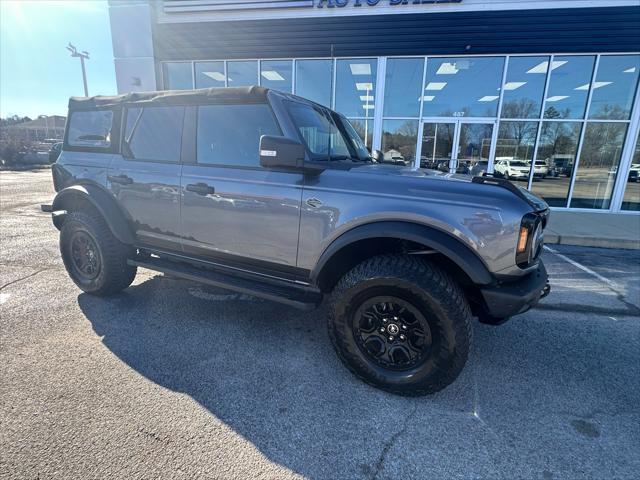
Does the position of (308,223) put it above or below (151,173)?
below

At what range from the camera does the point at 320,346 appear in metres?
3.05

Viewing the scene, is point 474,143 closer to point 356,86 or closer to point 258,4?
point 356,86

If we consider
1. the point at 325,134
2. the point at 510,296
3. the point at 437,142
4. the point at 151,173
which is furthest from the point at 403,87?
the point at 510,296

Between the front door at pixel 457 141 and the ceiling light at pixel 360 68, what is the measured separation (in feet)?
7.50

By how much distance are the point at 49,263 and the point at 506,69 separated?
1118 centimetres

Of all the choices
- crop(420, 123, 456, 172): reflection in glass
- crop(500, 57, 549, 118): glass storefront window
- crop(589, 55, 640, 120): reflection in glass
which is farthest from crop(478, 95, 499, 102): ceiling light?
crop(589, 55, 640, 120): reflection in glass

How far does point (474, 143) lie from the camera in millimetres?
10094

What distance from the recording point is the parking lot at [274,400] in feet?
6.21

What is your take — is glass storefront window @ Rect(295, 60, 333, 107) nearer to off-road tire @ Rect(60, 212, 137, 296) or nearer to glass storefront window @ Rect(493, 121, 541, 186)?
glass storefront window @ Rect(493, 121, 541, 186)

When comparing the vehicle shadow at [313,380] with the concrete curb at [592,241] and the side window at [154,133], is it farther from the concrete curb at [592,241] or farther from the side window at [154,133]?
the concrete curb at [592,241]

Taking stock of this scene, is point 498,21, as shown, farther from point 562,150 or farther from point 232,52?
point 232,52

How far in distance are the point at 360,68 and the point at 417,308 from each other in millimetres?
9592

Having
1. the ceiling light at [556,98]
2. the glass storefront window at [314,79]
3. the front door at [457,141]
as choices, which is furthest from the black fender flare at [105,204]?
the ceiling light at [556,98]

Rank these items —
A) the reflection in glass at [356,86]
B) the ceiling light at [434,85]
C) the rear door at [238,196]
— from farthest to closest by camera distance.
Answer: the reflection in glass at [356,86], the ceiling light at [434,85], the rear door at [238,196]
